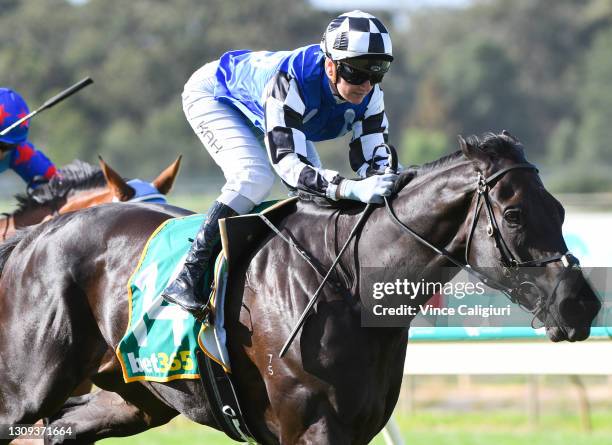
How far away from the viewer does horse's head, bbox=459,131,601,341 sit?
3.74m

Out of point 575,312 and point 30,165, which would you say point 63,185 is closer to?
point 30,165

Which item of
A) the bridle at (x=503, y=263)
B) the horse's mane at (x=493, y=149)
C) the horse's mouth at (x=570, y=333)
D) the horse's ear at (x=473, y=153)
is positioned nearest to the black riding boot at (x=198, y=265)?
the bridle at (x=503, y=263)

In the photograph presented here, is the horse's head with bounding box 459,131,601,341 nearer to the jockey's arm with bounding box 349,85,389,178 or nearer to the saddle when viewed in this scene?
the jockey's arm with bounding box 349,85,389,178

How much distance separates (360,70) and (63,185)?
2.98m

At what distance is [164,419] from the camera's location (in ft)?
17.1

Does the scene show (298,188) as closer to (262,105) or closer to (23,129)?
(262,105)

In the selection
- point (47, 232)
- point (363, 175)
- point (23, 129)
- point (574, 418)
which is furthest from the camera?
point (574, 418)

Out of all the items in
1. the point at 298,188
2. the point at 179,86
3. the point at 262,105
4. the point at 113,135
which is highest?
the point at 179,86

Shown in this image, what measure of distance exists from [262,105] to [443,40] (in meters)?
70.2

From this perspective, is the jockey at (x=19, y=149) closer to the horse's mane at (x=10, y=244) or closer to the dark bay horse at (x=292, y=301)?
the horse's mane at (x=10, y=244)

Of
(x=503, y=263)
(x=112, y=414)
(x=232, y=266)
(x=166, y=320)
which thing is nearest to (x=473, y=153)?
(x=503, y=263)

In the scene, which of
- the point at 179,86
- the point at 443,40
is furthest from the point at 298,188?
the point at 443,40

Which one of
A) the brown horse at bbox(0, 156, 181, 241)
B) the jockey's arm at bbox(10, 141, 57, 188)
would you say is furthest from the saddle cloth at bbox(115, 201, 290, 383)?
the jockey's arm at bbox(10, 141, 57, 188)

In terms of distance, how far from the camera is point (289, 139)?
4.32 meters
